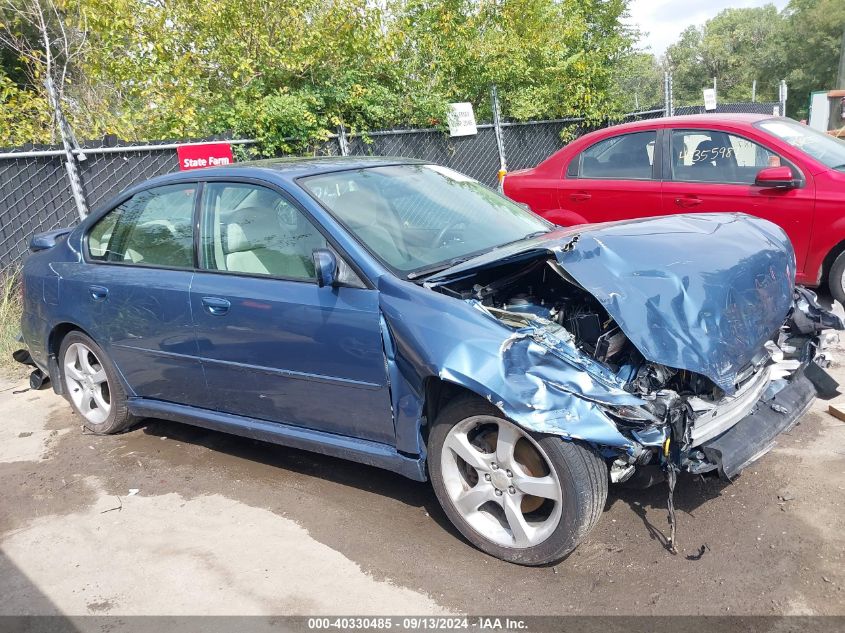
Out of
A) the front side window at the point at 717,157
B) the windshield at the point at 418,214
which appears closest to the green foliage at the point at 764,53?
the front side window at the point at 717,157

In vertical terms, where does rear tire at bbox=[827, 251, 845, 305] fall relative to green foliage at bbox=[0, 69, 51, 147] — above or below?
below

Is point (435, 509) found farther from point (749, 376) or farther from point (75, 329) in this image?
point (75, 329)

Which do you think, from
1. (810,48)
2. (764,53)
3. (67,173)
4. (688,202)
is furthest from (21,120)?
(764,53)

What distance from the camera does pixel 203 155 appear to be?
26.7ft

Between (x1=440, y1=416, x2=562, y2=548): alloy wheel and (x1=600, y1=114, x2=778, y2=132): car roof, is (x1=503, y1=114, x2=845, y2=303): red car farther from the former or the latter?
(x1=440, y1=416, x2=562, y2=548): alloy wheel

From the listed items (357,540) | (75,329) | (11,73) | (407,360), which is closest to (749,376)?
(407,360)

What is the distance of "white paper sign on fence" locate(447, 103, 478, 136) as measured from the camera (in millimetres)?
10648

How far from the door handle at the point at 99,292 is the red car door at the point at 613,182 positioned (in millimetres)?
4279

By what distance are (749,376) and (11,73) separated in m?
19.1

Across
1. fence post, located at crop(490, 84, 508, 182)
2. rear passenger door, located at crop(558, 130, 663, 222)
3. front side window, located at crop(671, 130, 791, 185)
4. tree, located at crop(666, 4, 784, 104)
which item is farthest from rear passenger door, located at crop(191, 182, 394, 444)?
tree, located at crop(666, 4, 784, 104)

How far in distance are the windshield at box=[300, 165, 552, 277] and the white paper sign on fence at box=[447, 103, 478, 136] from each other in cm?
653

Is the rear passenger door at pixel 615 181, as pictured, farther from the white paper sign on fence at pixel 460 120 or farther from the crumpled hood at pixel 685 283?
the white paper sign on fence at pixel 460 120

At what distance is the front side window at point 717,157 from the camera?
6.10 meters

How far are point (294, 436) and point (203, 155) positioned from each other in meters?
5.42
